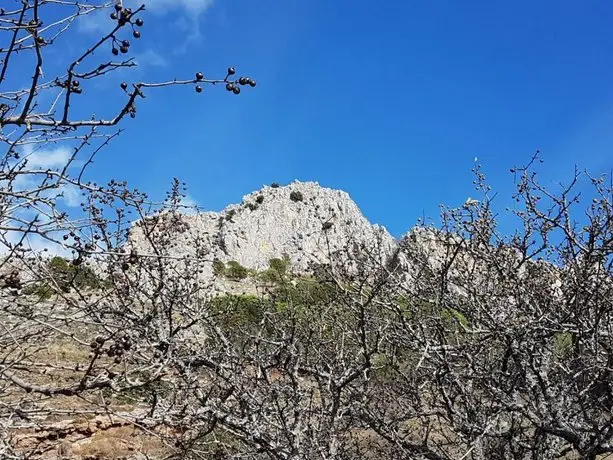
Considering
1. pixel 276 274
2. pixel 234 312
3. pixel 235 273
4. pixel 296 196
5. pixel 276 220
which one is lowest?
pixel 234 312

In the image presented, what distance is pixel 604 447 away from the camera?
4109mm

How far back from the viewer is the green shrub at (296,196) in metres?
51.6

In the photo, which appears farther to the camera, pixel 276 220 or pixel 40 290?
pixel 276 220

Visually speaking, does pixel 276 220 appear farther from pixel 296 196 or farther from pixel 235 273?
pixel 235 273

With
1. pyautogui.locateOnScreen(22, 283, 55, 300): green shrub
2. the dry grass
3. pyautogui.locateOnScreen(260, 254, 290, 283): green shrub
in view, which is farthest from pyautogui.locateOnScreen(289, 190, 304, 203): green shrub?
pyautogui.locateOnScreen(22, 283, 55, 300): green shrub

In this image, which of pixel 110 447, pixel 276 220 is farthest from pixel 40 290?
pixel 276 220

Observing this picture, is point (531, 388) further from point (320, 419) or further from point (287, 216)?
point (287, 216)

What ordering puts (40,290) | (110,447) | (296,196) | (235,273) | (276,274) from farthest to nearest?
(296,196) < (235,273) < (276,274) < (110,447) < (40,290)

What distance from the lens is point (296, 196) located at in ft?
169

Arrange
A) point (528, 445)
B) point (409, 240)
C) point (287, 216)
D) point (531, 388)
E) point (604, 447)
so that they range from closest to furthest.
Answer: point (604, 447) → point (531, 388) → point (528, 445) → point (409, 240) → point (287, 216)

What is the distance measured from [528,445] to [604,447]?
3.81ft

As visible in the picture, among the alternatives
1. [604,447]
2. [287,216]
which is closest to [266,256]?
[287,216]

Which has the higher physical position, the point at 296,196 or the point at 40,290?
the point at 296,196

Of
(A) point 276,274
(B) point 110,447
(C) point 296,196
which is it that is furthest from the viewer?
(C) point 296,196
